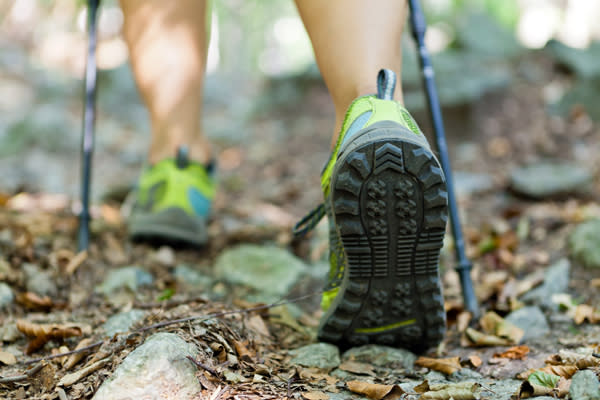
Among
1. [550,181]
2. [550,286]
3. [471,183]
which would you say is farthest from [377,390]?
[471,183]

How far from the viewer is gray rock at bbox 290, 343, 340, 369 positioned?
1.10 meters

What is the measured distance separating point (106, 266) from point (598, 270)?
5.22 feet

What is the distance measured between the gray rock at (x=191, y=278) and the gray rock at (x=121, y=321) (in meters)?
0.37

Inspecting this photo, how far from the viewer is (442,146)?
1.51 metres

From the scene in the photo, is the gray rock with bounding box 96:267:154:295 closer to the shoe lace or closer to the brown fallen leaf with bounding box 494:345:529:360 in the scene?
the shoe lace

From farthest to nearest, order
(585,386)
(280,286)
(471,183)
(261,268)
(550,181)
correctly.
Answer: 1. (471,183)
2. (550,181)
3. (261,268)
4. (280,286)
5. (585,386)

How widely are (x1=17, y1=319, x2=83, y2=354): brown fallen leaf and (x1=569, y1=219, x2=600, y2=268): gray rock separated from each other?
152 cm

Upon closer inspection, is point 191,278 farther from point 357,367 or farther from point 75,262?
point 357,367

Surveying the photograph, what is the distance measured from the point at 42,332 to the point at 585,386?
110cm

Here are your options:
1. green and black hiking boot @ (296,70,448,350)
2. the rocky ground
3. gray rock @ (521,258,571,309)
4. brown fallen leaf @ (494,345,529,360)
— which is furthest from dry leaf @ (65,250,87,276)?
gray rock @ (521,258,571,309)

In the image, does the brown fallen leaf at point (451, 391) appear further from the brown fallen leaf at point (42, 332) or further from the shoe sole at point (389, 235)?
the brown fallen leaf at point (42, 332)

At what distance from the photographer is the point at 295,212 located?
112 inches

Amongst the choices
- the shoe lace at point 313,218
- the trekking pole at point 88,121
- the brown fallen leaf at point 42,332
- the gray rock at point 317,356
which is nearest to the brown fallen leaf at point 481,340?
the gray rock at point 317,356

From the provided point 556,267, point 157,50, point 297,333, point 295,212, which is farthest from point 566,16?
point 297,333
